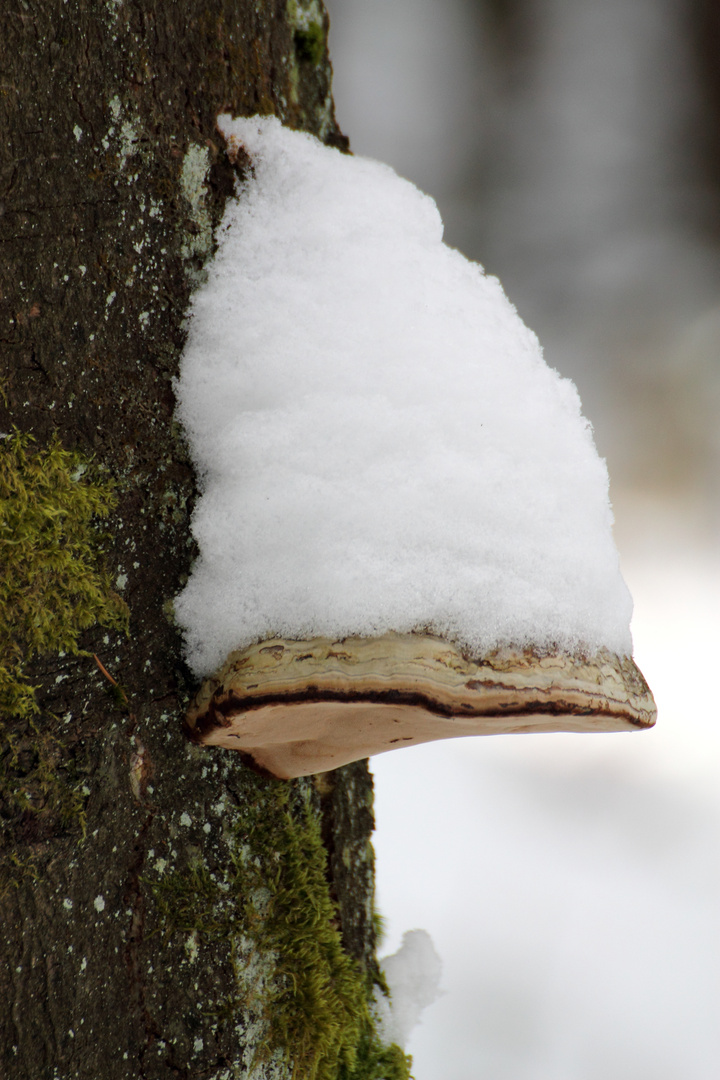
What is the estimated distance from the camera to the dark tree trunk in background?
2.68ft

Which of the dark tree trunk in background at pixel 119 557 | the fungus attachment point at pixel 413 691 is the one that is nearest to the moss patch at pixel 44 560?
the dark tree trunk in background at pixel 119 557

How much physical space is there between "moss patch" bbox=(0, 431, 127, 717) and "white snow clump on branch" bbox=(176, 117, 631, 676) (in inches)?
4.7

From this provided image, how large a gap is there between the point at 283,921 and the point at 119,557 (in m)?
0.60

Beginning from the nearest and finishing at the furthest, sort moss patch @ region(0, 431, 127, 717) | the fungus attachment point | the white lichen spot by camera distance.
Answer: the fungus attachment point < moss patch @ region(0, 431, 127, 717) < the white lichen spot

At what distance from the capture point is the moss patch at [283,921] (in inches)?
37.6

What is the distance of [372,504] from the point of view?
789mm

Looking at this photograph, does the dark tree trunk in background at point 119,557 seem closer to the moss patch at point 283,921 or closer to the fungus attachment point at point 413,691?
the moss patch at point 283,921

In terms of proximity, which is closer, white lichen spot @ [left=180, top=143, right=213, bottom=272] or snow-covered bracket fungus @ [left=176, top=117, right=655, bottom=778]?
snow-covered bracket fungus @ [left=176, top=117, right=655, bottom=778]

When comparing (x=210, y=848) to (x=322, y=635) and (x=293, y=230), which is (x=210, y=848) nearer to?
(x=322, y=635)

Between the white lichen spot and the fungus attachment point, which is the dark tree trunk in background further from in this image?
the fungus attachment point

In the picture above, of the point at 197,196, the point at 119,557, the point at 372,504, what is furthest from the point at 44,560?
the point at 197,196

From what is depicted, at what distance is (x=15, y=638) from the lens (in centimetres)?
82

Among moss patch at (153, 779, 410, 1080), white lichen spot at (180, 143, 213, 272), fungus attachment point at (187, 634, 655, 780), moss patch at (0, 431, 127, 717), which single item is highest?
white lichen spot at (180, 143, 213, 272)

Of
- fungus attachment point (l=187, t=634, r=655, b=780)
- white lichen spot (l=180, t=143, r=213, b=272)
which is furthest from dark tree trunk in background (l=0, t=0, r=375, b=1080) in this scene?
fungus attachment point (l=187, t=634, r=655, b=780)
